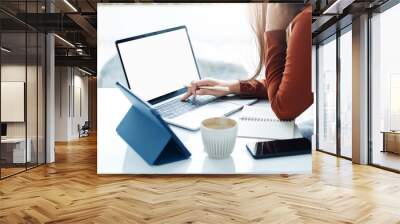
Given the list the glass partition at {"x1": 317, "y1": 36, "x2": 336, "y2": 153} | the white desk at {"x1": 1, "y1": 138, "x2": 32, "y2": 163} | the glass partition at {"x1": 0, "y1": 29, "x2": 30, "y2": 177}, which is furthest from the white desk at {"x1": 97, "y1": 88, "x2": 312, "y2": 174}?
the glass partition at {"x1": 317, "y1": 36, "x2": 336, "y2": 153}

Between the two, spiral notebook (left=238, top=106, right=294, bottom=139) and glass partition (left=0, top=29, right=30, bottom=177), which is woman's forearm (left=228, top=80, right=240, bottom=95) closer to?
spiral notebook (left=238, top=106, right=294, bottom=139)

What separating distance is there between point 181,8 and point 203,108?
1526mm

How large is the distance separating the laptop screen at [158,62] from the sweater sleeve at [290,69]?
115 centimetres

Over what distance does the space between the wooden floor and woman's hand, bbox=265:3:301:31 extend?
90.7 inches

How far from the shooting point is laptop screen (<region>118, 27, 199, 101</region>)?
5.52 meters

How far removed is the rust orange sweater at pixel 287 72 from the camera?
5.62 meters

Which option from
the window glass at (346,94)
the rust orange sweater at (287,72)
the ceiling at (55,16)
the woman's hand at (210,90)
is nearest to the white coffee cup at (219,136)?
the woman's hand at (210,90)

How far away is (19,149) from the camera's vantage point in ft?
22.0

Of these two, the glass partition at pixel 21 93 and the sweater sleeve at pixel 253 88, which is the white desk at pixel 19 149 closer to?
the glass partition at pixel 21 93

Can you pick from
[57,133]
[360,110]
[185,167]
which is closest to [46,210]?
[185,167]

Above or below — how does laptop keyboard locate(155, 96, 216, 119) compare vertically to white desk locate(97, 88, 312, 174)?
above

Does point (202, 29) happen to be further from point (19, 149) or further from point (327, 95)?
point (327, 95)

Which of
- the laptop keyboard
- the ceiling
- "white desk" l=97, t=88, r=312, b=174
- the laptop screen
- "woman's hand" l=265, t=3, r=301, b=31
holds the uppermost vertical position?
the ceiling

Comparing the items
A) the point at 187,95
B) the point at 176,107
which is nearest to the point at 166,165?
the point at 176,107
